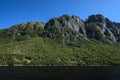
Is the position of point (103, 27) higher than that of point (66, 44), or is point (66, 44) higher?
point (103, 27)

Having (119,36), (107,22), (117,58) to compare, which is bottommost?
(117,58)

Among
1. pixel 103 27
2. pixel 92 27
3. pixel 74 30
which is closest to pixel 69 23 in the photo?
pixel 74 30

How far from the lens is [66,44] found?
4547 inches

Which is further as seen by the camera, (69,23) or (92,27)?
(69,23)

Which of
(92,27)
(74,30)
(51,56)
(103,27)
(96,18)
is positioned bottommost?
(51,56)

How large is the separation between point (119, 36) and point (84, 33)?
24.0 m
